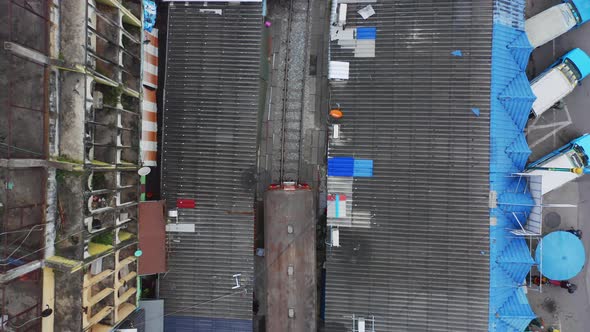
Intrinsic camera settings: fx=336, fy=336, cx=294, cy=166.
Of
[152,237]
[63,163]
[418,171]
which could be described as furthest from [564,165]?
[63,163]

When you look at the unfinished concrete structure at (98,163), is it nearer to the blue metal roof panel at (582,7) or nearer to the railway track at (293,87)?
the railway track at (293,87)

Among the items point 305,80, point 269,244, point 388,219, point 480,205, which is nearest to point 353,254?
point 388,219

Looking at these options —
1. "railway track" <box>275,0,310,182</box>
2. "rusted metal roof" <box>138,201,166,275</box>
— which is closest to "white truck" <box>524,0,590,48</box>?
"railway track" <box>275,0,310,182</box>

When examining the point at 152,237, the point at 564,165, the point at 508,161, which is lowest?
the point at 152,237

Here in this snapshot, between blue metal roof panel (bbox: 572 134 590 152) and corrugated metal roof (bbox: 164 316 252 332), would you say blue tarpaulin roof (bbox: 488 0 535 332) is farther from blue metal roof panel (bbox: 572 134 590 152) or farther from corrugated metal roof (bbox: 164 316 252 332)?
corrugated metal roof (bbox: 164 316 252 332)

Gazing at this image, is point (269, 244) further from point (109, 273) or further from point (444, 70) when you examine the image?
point (444, 70)

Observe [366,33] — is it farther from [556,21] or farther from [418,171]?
[556,21]
